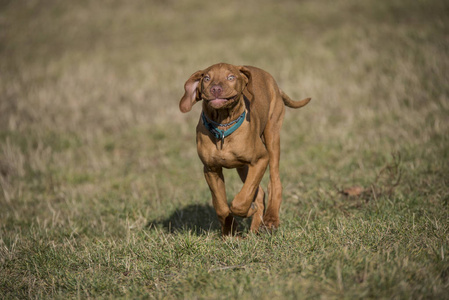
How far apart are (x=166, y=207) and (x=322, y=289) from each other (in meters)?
3.26

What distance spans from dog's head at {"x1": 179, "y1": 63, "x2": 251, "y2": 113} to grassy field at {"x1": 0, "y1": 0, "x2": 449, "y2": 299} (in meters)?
1.27

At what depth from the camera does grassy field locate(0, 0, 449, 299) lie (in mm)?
3875

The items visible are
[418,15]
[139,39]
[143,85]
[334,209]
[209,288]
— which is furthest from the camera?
[139,39]

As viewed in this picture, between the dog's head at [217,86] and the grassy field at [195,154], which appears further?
the dog's head at [217,86]

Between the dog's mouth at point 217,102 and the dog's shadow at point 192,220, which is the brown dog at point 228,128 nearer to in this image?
the dog's mouth at point 217,102

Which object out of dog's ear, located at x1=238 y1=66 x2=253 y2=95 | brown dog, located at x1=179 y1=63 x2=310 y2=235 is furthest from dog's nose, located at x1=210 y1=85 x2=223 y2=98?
dog's ear, located at x1=238 y1=66 x2=253 y2=95

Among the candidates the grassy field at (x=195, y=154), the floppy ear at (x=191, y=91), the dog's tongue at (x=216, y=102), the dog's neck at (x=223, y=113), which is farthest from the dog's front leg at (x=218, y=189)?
the dog's tongue at (x=216, y=102)

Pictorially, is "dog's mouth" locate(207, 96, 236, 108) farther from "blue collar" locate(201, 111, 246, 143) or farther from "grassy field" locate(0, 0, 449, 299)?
"grassy field" locate(0, 0, 449, 299)

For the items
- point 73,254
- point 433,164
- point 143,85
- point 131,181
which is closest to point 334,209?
point 433,164

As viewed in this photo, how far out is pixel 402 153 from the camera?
7.28 meters

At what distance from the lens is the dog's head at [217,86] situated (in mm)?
4074

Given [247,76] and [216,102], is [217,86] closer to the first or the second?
[216,102]

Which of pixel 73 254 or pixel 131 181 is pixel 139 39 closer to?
pixel 131 181

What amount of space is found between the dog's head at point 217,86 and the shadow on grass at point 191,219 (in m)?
1.67
